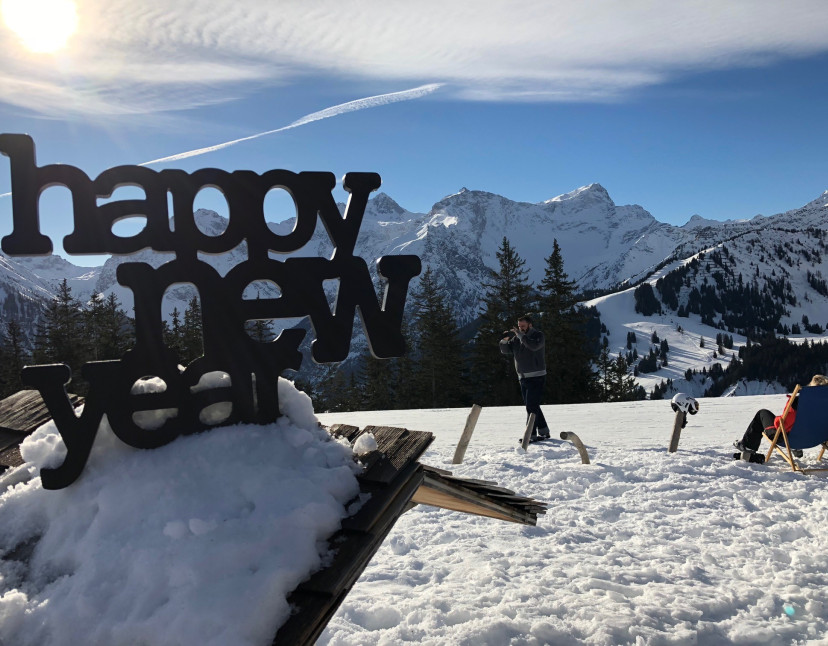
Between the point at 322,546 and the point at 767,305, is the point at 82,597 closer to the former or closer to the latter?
the point at 322,546

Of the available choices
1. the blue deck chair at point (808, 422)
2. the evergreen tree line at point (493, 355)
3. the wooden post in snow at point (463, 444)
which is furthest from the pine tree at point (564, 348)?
the blue deck chair at point (808, 422)

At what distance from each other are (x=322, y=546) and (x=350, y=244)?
117 centimetres

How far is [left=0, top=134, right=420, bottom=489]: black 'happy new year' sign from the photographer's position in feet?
6.84

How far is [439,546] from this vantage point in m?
5.41

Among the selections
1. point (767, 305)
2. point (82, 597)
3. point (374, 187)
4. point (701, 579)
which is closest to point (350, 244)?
point (374, 187)

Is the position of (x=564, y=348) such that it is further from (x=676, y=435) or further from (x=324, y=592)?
(x=324, y=592)

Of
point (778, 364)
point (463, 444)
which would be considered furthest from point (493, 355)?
point (778, 364)

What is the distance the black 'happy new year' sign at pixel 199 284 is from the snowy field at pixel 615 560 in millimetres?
2378

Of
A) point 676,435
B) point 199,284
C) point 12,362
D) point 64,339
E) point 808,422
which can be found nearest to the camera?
point 199,284

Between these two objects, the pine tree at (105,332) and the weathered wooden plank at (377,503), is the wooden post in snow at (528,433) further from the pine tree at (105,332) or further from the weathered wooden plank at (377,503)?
the pine tree at (105,332)

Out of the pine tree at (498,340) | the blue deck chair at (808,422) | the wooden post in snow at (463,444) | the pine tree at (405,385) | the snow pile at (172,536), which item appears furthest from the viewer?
the pine tree at (405,385)

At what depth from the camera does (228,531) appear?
1.80m

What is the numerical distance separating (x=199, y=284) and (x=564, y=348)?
2662 centimetres

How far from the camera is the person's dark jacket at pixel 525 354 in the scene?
337 inches
